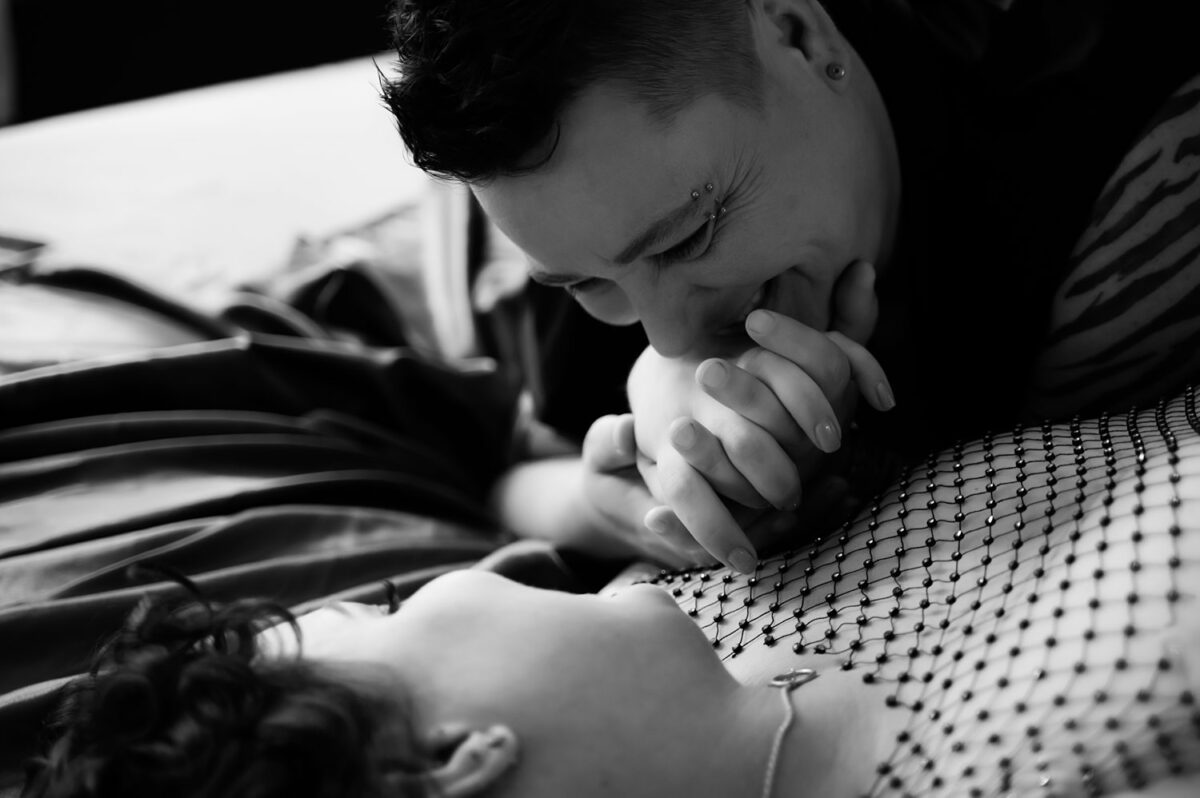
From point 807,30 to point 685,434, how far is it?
46 centimetres

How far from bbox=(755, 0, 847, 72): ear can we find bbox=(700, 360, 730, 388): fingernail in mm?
360

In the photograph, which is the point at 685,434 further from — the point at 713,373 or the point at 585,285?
the point at 585,285

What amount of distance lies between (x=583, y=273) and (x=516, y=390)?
70 cm

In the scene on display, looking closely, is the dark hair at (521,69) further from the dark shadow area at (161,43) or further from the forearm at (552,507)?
the dark shadow area at (161,43)

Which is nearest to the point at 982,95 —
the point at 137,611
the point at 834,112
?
the point at 834,112

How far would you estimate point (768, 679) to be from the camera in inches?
35.8

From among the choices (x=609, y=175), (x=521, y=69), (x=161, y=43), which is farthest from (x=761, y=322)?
(x=161, y=43)

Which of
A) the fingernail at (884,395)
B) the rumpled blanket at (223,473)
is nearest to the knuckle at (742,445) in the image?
the fingernail at (884,395)

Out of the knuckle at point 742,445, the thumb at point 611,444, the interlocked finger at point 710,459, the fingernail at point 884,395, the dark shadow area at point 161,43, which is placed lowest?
the dark shadow area at point 161,43

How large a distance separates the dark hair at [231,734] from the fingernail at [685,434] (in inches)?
13.3

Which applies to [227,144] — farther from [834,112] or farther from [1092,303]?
[1092,303]

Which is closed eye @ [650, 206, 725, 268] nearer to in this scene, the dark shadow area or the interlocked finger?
the interlocked finger

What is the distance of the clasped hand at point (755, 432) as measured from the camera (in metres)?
0.97

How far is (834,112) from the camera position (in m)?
1.12
